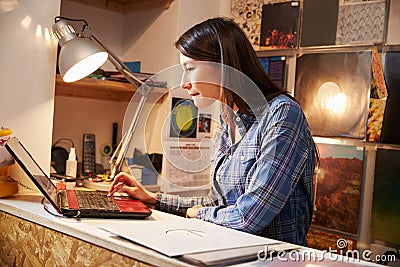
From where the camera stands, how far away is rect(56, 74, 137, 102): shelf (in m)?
1.95

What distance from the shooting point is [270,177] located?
107 centimetres

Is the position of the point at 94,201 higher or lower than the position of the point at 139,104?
lower

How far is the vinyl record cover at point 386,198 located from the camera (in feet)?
5.89

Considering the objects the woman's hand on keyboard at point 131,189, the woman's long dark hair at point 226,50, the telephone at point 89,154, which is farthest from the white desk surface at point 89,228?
the telephone at point 89,154

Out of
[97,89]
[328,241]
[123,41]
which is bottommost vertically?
[328,241]

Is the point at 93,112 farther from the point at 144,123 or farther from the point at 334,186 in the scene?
the point at 334,186

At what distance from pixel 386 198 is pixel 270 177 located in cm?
93

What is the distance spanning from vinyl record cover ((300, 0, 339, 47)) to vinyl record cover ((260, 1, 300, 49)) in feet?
0.13

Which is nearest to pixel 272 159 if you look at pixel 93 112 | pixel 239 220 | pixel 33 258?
pixel 239 220

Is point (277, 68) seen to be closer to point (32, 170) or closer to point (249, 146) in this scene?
point (249, 146)

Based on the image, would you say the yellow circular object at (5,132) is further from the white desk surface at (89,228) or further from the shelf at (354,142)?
the shelf at (354,142)

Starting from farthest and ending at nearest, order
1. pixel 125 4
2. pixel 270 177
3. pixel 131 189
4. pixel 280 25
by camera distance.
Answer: pixel 125 4 → pixel 280 25 → pixel 131 189 → pixel 270 177

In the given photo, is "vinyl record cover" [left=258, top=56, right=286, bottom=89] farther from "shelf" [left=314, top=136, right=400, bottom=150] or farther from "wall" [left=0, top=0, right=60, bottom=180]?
"wall" [left=0, top=0, right=60, bottom=180]

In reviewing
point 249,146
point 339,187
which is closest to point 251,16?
point 339,187
